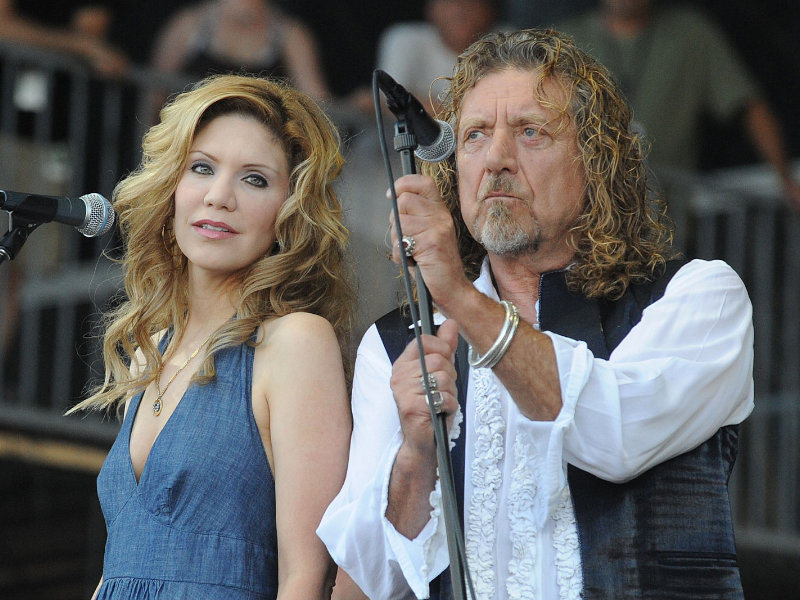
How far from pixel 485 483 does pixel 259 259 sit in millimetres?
785

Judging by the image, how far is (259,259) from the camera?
3.00m

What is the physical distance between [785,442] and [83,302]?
346 centimetres

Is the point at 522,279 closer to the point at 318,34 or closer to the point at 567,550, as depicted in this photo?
the point at 567,550

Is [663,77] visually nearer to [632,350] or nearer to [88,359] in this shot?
[88,359]

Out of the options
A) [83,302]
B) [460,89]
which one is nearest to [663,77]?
[83,302]

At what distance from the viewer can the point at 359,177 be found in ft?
20.2

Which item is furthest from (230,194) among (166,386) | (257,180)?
(166,386)

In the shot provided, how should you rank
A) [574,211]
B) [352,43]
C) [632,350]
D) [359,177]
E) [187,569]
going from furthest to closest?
[352,43] < [359,177] < [574,211] < [187,569] < [632,350]

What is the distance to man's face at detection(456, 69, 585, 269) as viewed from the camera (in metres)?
2.77

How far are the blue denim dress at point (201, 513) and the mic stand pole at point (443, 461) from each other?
2.23 ft

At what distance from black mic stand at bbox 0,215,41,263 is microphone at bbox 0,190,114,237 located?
0.4 inches

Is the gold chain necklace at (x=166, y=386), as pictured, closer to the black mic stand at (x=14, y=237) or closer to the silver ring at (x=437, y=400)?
the black mic stand at (x=14, y=237)

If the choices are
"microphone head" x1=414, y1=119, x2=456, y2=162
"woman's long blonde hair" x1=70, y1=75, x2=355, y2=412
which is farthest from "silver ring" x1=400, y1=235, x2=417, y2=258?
"woman's long blonde hair" x1=70, y1=75, x2=355, y2=412

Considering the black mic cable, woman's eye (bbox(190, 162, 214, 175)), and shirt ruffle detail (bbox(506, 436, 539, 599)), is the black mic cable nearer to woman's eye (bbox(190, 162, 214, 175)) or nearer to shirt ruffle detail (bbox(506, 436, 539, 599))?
shirt ruffle detail (bbox(506, 436, 539, 599))
